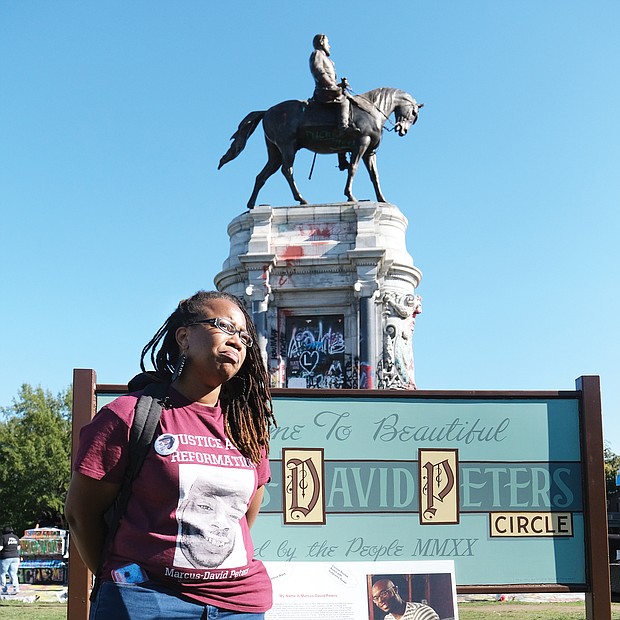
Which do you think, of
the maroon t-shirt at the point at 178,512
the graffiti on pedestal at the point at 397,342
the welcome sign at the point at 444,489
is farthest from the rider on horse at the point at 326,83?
the maroon t-shirt at the point at 178,512

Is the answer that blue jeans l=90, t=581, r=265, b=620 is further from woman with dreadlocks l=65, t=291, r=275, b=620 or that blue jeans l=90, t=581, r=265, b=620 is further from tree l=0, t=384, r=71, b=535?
tree l=0, t=384, r=71, b=535

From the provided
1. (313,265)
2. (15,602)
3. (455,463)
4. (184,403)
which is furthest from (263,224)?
(184,403)

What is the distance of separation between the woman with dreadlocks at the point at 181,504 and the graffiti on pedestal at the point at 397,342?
17.7 meters

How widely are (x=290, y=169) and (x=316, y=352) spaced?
4.36 m

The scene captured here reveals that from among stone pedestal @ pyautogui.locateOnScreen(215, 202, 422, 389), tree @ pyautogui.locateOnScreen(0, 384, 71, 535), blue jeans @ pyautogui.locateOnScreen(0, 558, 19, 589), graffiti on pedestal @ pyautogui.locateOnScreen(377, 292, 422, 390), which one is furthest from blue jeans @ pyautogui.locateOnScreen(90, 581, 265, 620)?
tree @ pyautogui.locateOnScreen(0, 384, 71, 535)

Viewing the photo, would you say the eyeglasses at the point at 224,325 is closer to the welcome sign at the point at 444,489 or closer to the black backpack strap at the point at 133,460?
the black backpack strap at the point at 133,460

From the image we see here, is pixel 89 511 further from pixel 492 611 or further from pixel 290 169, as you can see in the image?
pixel 290 169

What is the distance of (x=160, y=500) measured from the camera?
3340 mm

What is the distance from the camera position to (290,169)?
23031mm

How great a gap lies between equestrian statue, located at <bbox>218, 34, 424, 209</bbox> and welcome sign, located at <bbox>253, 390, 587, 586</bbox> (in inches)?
682

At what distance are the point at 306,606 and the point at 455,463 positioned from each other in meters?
1.21

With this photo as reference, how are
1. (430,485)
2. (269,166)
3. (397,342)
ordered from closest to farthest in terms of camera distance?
(430,485) → (397,342) → (269,166)

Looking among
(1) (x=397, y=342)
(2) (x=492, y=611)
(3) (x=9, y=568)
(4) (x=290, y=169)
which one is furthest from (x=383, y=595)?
(4) (x=290, y=169)

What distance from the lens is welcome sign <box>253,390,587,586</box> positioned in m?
5.75
